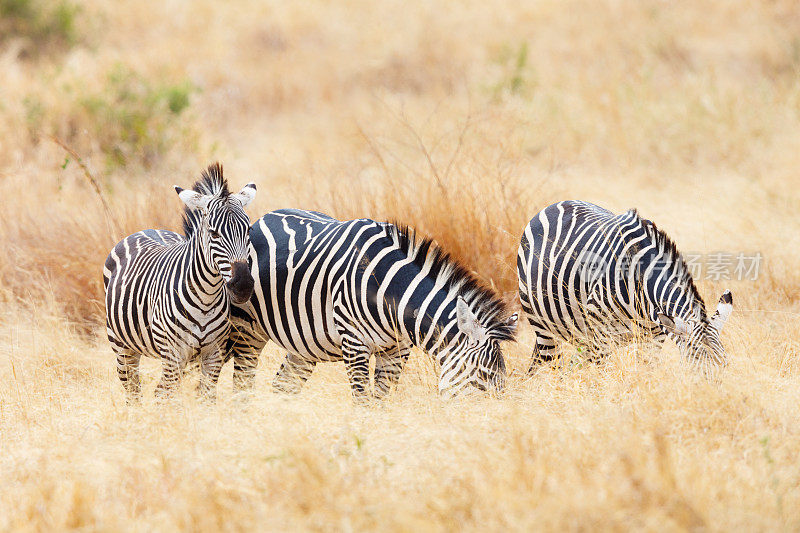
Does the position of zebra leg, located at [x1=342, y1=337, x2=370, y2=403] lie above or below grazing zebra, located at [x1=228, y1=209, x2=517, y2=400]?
below

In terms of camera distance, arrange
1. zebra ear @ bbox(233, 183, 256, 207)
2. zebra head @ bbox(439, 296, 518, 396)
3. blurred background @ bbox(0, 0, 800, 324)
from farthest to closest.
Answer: blurred background @ bbox(0, 0, 800, 324), zebra ear @ bbox(233, 183, 256, 207), zebra head @ bbox(439, 296, 518, 396)

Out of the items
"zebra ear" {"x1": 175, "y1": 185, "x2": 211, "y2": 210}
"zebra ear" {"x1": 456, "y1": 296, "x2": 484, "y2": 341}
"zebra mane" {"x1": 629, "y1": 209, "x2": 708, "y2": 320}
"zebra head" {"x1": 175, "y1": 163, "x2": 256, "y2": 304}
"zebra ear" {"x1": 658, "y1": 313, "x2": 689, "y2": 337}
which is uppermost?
"zebra ear" {"x1": 175, "y1": 185, "x2": 211, "y2": 210}

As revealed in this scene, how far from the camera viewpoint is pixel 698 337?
14.9ft

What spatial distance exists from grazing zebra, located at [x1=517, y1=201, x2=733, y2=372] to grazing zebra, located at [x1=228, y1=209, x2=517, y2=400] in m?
0.85

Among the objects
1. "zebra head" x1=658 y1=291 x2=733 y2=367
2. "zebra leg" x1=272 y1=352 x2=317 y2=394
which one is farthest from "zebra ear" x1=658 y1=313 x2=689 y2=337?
"zebra leg" x1=272 y1=352 x2=317 y2=394

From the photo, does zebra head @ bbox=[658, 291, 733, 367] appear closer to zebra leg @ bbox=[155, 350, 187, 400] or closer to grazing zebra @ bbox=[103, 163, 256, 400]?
grazing zebra @ bbox=[103, 163, 256, 400]

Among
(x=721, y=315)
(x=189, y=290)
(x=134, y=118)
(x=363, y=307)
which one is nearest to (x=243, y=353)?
(x=189, y=290)

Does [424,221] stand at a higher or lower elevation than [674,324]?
higher

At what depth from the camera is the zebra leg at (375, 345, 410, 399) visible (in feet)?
16.2

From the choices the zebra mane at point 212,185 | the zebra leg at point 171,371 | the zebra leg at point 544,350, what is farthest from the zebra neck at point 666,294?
the zebra leg at point 171,371

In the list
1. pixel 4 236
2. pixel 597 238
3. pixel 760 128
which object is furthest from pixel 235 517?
pixel 760 128

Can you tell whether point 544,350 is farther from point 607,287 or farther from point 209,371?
point 209,371

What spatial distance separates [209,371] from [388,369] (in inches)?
42.2

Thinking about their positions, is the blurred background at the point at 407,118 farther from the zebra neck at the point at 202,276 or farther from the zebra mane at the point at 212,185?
the zebra neck at the point at 202,276
